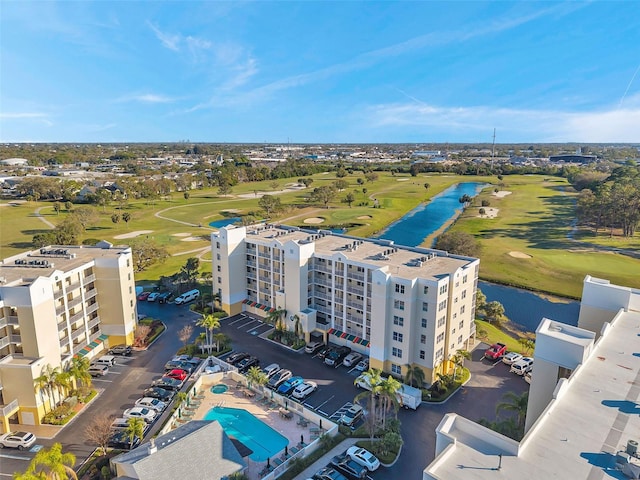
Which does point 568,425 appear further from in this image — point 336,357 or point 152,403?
point 152,403

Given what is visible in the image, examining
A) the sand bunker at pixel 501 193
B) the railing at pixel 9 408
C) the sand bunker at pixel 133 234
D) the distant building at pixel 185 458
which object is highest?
the sand bunker at pixel 501 193

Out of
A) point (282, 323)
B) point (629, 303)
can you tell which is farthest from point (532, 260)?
point (282, 323)

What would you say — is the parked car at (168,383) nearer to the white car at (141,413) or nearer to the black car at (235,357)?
the white car at (141,413)

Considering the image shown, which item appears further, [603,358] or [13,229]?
[13,229]

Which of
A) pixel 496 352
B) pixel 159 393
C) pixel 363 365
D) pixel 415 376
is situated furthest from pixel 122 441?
pixel 496 352

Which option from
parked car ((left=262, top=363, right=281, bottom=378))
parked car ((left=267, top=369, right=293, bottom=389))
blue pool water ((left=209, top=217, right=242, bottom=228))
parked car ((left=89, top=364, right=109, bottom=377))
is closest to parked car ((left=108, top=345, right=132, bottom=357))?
parked car ((left=89, top=364, right=109, bottom=377))

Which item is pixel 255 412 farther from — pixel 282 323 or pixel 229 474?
pixel 282 323

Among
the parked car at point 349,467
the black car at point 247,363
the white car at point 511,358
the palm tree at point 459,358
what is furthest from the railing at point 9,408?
the white car at point 511,358
